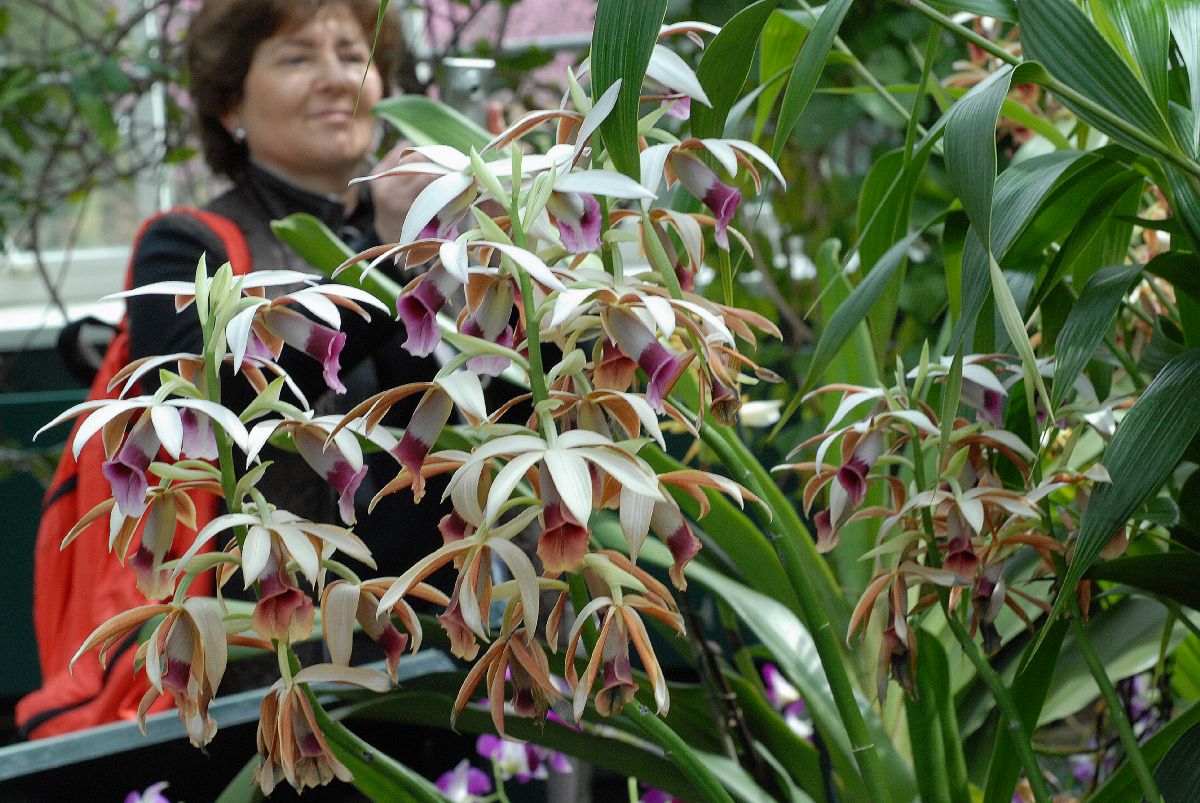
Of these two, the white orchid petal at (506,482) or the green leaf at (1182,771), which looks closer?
the white orchid petal at (506,482)

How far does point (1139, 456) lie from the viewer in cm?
38

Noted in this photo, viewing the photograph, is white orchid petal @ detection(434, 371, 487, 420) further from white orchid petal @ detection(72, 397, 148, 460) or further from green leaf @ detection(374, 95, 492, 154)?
green leaf @ detection(374, 95, 492, 154)

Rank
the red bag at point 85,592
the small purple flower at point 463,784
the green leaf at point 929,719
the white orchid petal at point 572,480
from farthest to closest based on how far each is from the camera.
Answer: the red bag at point 85,592, the small purple flower at point 463,784, the green leaf at point 929,719, the white orchid petal at point 572,480

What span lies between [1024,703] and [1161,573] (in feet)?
0.27

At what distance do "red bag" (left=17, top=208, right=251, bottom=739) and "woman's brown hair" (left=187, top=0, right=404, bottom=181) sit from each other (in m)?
0.22

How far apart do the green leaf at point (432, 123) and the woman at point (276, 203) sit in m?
0.03

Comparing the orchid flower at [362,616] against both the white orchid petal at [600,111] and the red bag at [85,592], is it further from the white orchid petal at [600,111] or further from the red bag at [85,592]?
the red bag at [85,592]

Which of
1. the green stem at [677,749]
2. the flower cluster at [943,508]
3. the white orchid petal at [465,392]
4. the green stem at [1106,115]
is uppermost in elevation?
the green stem at [1106,115]

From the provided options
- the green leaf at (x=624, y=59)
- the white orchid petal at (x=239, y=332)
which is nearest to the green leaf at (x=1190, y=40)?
the green leaf at (x=624, y=59)

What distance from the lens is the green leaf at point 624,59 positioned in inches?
12.7

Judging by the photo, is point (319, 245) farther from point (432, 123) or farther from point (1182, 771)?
point (1182, 771)

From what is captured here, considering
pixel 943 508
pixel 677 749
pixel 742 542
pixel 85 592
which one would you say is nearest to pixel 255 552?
pixel 677 749

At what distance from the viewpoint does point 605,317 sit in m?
0.34

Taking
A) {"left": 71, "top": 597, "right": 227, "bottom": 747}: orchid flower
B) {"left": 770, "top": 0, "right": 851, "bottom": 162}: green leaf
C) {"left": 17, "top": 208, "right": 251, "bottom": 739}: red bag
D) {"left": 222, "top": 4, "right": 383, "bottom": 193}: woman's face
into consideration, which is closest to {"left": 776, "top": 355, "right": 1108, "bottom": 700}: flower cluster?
{"left": 770, "top": 0, "right": 851, "bottom": 162}: green leaf
